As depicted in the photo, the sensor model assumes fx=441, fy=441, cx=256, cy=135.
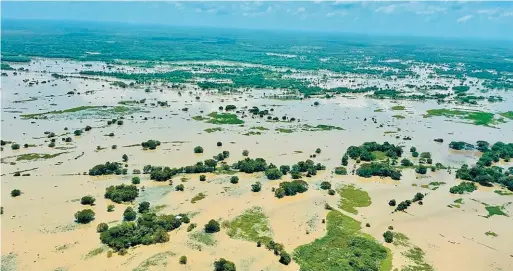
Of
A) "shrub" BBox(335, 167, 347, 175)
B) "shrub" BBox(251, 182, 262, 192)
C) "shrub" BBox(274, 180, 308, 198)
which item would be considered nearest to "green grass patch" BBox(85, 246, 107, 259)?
"shrub" BBox(251, 182, 262, 192)

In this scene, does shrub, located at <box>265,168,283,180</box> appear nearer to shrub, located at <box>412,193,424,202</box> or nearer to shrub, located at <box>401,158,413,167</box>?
shrub, located at <box>412,193,424,202</box>

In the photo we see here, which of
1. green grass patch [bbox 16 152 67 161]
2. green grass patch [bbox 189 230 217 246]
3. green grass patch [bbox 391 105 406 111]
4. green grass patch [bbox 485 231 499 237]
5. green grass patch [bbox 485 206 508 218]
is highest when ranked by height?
green grass patch [bbox 391 105 406 111]

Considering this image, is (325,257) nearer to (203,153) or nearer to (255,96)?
(203,153)

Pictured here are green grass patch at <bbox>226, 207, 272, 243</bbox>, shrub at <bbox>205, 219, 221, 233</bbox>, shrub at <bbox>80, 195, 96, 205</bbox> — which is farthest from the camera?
shrub at <bbox>80, 195, 96, 205</bbox>

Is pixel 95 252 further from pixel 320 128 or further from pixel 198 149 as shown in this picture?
pixel 320 128

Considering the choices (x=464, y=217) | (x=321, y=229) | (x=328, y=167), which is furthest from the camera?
(x=328, y=167)

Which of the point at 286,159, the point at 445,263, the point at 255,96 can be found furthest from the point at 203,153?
the point at 255,96

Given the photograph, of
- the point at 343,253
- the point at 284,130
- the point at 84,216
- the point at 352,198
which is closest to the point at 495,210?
the point at 352,198
